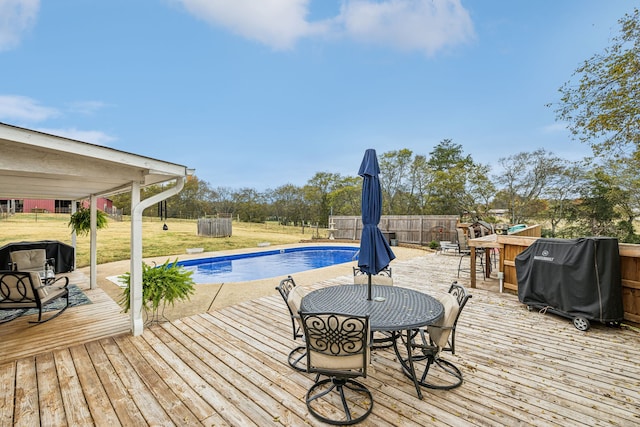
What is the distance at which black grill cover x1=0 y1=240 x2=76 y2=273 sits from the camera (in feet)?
21.5

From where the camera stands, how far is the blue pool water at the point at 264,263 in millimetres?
10221

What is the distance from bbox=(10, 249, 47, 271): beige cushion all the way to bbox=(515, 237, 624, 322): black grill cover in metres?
10.2

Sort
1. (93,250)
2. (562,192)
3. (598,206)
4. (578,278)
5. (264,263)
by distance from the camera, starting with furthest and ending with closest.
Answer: (562,192) → (598,206) → (264,263) → (93,250) → (578,278)

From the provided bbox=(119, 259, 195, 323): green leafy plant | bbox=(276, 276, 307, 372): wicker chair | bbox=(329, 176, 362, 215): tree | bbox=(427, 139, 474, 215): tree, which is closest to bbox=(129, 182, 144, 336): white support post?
bbox=(119, 259, 195, 323): green leafy plant

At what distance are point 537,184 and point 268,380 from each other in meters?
18.5

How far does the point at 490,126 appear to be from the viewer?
1728 centimetres

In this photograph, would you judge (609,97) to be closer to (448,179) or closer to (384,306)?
(384,306)

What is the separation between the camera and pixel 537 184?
51.2ft

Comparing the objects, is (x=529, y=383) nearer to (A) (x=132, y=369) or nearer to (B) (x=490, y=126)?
(A) (x=132, y=369)

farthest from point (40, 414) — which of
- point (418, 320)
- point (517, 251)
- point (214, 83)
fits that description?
point (214, 83)

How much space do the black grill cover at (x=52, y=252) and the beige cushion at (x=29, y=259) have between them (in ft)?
1.44

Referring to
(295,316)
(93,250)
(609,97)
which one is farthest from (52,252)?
(609,97)

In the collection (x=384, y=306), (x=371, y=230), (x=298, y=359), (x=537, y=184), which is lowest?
(x=298, y=359)

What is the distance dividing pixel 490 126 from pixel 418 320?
1901 centimetres
